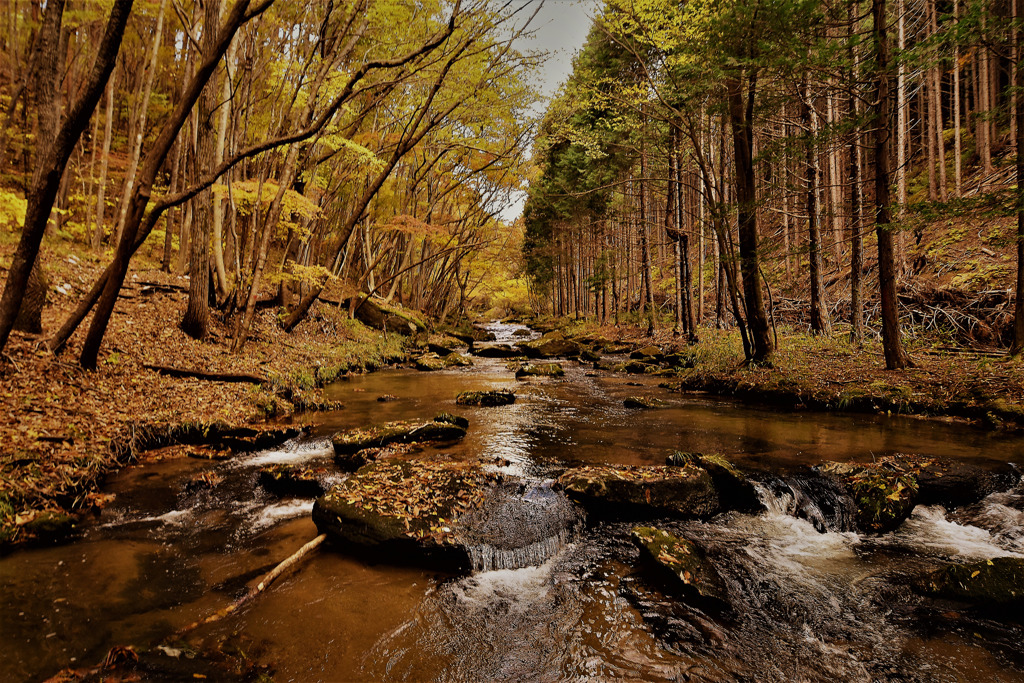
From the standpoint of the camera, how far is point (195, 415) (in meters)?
7.41

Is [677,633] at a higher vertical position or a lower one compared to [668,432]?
lower

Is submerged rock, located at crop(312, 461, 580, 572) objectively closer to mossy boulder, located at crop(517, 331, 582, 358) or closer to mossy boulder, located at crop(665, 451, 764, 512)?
mossy boulder, located at crop(665, 451, 764, 512)

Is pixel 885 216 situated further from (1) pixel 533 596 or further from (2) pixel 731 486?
(1) pixel 533 596

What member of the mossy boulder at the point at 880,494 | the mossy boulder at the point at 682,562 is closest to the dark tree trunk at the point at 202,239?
the mossy boulder at the point at 682,562

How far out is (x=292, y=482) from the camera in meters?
5.96

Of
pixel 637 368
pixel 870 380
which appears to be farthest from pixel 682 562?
pixel 637 368

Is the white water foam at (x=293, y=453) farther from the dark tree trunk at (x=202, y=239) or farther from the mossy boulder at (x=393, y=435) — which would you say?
the dark tree trunk at (x=202, y=239)

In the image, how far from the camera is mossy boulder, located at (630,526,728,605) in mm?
3936

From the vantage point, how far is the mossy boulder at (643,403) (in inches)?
405

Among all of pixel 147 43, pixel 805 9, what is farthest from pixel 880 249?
pixel 147 43

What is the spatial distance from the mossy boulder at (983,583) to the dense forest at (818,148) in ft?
18.9

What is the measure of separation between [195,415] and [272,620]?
5220 millimetres

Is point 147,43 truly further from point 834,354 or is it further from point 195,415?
point 834,354

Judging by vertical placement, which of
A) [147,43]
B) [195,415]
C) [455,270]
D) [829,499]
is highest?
[147,43]
